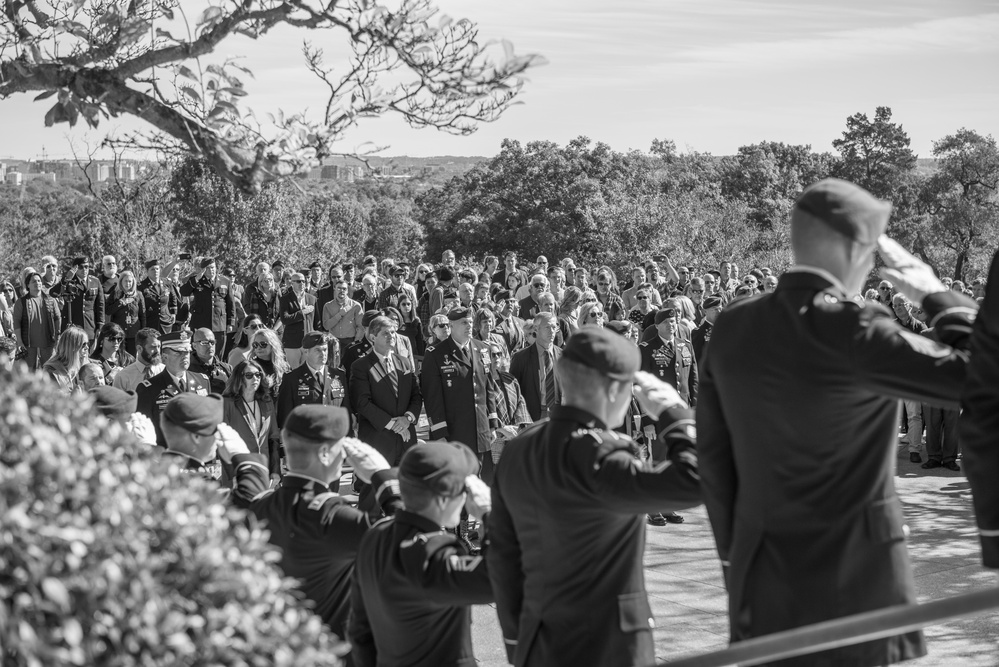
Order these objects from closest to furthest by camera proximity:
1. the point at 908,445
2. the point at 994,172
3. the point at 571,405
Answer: the point at 571,405, the point at 908,445, the point at 994,172

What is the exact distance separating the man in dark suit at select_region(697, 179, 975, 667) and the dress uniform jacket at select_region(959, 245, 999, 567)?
206mm

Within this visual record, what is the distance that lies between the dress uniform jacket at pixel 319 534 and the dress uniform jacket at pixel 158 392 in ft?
14.2

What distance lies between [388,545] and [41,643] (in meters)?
1.99

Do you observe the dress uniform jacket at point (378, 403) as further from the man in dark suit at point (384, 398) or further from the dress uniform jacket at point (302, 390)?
the dress uniform jacket at point (302, 390)

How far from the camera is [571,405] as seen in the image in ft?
12.4

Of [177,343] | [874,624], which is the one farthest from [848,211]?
[177,343]

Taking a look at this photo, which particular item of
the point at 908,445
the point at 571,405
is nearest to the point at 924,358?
the point at 571,405

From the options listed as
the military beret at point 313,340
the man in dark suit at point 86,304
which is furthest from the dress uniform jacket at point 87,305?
the military beret at point 313,340

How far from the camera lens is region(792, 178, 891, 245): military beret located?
10.2 feet

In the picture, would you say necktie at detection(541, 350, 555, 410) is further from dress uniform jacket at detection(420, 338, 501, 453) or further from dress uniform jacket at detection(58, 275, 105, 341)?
dress uniform jacket at detection(58, 275, 105, 341)

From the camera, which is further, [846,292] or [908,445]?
[908,445]

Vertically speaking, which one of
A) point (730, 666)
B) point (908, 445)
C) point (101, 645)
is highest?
point (101, 645)

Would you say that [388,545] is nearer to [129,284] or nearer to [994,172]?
[129,284]

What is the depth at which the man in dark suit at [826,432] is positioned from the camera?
3059 mm
